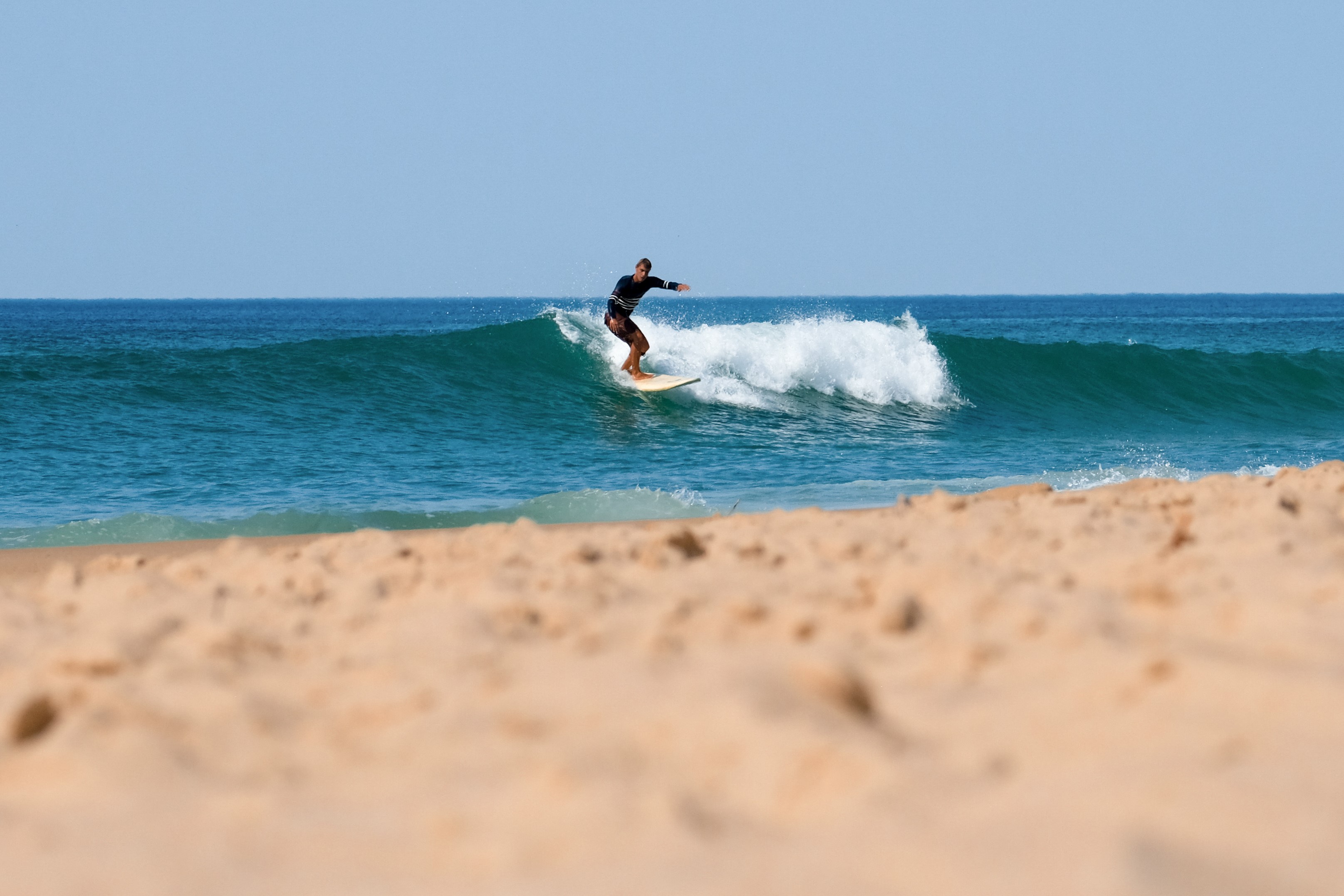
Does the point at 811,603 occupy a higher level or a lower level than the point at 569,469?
higher

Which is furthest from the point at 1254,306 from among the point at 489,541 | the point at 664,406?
the point at 489,541

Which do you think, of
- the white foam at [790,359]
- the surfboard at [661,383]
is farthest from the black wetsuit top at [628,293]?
the white foam at [790,359]

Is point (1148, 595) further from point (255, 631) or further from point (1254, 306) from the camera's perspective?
point (1254, 306)

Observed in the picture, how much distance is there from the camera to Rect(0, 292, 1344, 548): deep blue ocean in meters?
9.48

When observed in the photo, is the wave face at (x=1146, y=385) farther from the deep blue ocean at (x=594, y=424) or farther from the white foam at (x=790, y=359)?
the white foam at (x=790, y=359)

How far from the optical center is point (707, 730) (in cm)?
210

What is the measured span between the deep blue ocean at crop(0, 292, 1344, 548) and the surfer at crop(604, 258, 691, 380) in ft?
3.71

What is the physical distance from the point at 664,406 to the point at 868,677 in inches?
542

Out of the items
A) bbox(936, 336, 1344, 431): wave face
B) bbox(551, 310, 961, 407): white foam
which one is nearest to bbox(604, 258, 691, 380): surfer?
bbox(551, 310, 961, 407): white foam

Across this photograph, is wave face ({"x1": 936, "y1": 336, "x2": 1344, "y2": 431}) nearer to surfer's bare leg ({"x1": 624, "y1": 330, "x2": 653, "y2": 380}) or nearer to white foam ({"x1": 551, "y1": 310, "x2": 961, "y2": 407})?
white foam ({"x1": 551, "y1": 310, "x2": 961, "y2": 407})

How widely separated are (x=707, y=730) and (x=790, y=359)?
654 inches

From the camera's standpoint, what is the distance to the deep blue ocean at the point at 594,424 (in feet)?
31.1

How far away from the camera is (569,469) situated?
11781mm

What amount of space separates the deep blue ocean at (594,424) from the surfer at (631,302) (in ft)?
3.71
